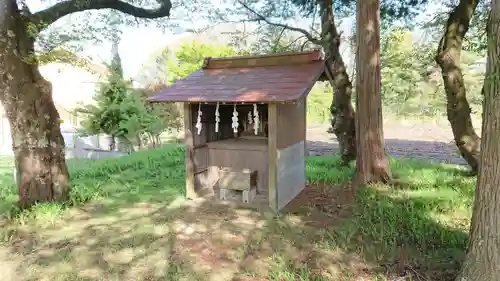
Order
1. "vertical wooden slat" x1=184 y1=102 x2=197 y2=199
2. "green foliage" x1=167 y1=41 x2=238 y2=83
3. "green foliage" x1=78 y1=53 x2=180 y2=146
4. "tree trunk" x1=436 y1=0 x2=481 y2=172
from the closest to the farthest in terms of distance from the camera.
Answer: "vertical wooden slat" x1=184 y1=102 x2=197 y2=199
"tree trunk" x1=436 y1=0 x2=481 y2=172
"green foliage" x1=78 y1=53 x2=180 y2=146
"green foliage" x1=167 y1=41 x2=238 y2=83

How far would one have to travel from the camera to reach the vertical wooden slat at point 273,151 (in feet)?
17.0

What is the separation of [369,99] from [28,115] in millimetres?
5788

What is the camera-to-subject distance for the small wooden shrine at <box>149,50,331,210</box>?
5.31 meters

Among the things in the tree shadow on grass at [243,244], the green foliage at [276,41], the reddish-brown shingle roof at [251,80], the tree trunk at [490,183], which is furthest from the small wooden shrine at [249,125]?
the green foliage at [276,41]

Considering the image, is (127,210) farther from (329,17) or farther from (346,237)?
(329,17)

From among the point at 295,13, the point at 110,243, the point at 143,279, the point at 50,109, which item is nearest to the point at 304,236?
the point at 143,279

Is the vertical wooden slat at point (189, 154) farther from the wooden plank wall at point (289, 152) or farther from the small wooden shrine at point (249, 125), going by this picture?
the wooden plank wall at point (289, 152)

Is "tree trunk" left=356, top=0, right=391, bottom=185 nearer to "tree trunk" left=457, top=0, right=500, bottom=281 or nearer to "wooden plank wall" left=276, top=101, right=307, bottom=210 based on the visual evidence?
"wooden plank wall" left=276, top=101, right=307, bottom=210

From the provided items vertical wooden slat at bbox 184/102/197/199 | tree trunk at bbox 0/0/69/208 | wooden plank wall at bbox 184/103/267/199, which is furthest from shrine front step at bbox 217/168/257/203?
tree trunk at bbox 0/0/69/208

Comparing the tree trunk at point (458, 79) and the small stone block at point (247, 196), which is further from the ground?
the tree trunk at point (458, 79)

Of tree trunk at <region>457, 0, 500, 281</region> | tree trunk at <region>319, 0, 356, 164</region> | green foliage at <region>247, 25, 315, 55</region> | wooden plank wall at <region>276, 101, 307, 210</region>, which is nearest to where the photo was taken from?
tree trunk at <region>457, 0, 500, 281</region>

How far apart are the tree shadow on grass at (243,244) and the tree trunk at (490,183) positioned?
595 mm

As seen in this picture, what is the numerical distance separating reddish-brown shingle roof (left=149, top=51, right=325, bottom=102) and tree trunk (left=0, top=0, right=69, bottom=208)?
1.71 metres

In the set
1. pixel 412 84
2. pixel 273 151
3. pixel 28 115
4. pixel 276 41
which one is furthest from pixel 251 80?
pixel 412 84
